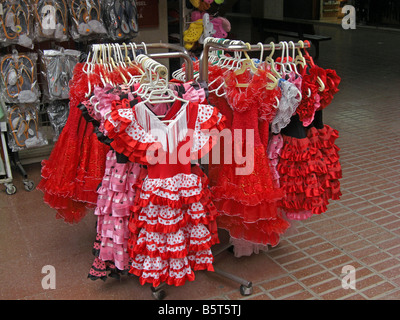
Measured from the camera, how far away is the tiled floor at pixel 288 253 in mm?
2760

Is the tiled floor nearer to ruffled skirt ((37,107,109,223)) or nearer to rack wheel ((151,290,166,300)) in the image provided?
rack wheel ((151,290,166,300))

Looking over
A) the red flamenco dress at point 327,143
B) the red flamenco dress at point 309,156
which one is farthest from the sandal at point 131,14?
the red flamenco dress at point 327,143

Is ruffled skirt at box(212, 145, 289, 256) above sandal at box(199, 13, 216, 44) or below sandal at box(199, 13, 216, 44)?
below

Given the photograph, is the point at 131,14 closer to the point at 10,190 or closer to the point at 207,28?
the point at 207,28

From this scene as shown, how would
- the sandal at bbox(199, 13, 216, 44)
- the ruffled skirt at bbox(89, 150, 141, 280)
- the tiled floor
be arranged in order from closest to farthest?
the ruffled skirt at bbox(89, 150, 141, 280)
the tiled floor
the sandal at bbox(199, 13, 216, 44)

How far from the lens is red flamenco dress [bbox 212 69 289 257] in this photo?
8.14ft

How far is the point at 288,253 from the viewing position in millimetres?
3158

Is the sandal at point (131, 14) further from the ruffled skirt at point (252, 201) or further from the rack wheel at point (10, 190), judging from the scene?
the ruffled skirt at point (252, 201)

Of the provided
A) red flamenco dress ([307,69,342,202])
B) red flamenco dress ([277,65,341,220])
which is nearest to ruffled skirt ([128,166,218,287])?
red flamenco dress ([277,65,341,220])

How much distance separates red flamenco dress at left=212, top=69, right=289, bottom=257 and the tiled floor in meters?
0.46

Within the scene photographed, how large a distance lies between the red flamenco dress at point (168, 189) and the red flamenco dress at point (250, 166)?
0.18 m

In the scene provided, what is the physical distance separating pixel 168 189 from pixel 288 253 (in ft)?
4.12

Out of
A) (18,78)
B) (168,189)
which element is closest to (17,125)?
(18,78)

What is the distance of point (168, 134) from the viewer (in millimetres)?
2299
